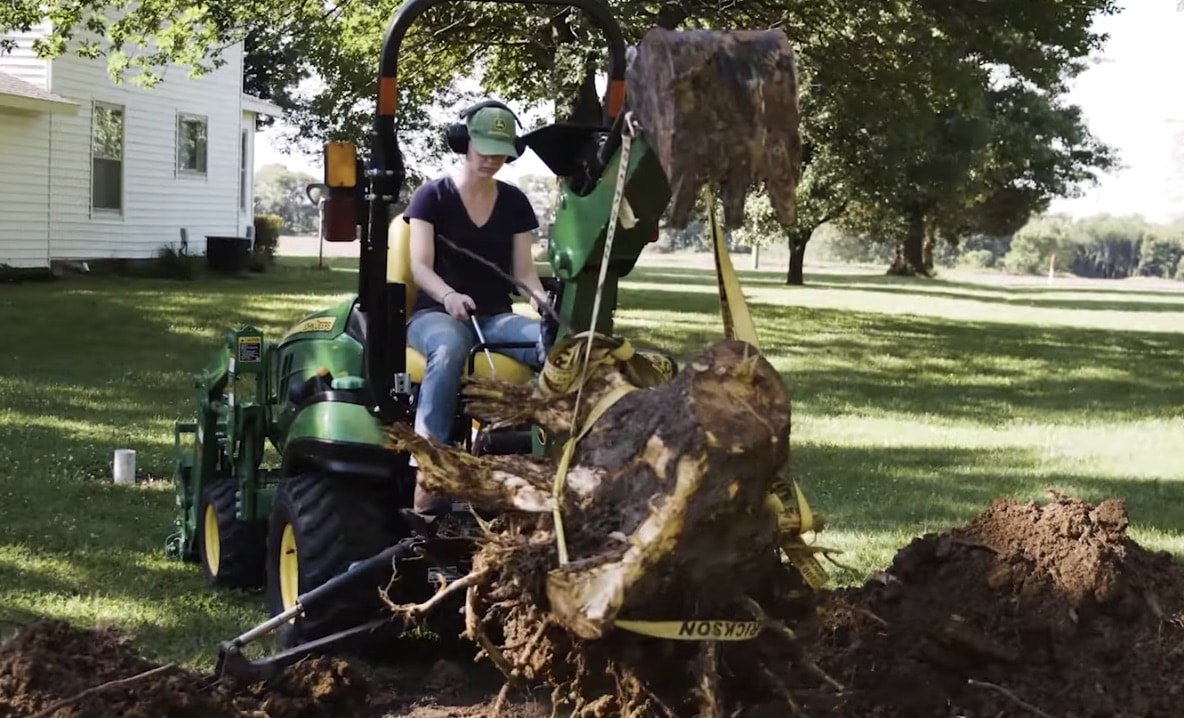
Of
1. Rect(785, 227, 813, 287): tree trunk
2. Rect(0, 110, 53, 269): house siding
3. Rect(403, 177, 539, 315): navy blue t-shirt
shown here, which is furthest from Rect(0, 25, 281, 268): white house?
Rect(403, 177, 539, 315): navy blue t-shirt

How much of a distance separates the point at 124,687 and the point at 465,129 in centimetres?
217

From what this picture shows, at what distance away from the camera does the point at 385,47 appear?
15.0 feet

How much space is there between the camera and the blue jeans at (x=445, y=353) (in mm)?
4680

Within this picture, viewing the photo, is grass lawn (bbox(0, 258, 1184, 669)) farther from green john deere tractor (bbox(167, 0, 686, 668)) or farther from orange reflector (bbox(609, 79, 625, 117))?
orange reflector (bbox(609, 79, 625, 117))

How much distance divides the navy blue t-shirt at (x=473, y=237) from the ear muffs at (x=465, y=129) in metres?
0.13

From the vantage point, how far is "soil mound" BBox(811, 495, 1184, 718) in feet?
14.4

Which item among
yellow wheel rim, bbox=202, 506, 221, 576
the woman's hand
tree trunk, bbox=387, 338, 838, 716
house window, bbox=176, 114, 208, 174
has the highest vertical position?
house window, bbox=176, 114, 208, 174

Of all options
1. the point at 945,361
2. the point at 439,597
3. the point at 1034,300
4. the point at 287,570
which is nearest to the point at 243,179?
the point at 945,361

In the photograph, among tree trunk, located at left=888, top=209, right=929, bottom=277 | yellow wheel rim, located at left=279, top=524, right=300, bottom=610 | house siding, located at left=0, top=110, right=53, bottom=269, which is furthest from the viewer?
tree trunk, located at left=888, top=209, right=929, bottom=277

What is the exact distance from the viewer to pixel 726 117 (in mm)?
3244

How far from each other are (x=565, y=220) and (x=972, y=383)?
1349 cm

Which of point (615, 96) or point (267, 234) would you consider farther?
point (267, 234)

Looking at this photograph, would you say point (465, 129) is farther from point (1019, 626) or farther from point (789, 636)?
point (1019, 626)

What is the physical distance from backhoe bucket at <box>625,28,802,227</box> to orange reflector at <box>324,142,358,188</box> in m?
1.65
